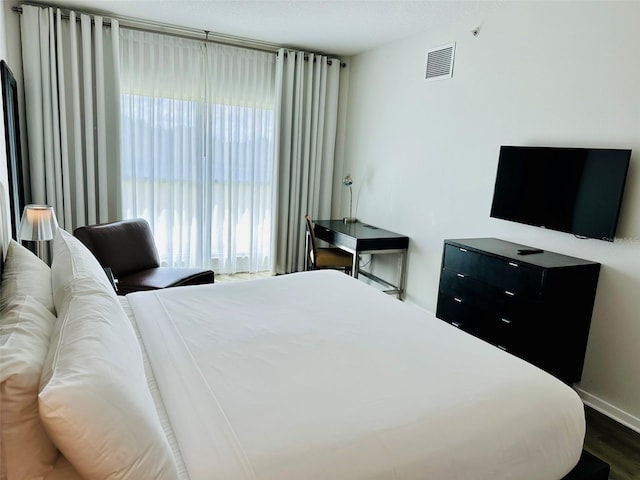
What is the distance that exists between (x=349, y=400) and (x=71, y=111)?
390cm

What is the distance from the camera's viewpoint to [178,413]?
4.26 ft

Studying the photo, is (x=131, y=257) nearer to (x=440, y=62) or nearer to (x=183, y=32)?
(x=183, y=32)

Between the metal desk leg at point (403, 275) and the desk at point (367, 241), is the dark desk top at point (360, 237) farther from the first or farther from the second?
the metal desk leg at point (403, 275)

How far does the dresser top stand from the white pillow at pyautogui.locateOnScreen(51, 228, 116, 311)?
7.29ft

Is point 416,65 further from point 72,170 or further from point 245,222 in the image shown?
point 72,170

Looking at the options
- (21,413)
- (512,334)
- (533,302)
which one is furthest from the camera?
(512,334)

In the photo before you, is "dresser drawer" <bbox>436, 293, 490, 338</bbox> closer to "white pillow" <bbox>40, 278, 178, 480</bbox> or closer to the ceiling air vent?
the ceiling air vent

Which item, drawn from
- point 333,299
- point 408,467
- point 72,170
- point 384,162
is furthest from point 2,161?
point 384,162

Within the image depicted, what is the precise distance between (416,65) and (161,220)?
3039 mm

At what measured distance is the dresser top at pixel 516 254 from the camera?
8.33 feet

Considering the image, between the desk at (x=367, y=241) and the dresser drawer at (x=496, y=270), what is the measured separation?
1056 millimetres

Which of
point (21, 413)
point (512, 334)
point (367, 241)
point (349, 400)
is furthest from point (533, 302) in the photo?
point (21, 413)

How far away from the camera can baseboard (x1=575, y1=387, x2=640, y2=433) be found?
2.47 m

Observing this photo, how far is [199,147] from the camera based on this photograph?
4578mm
